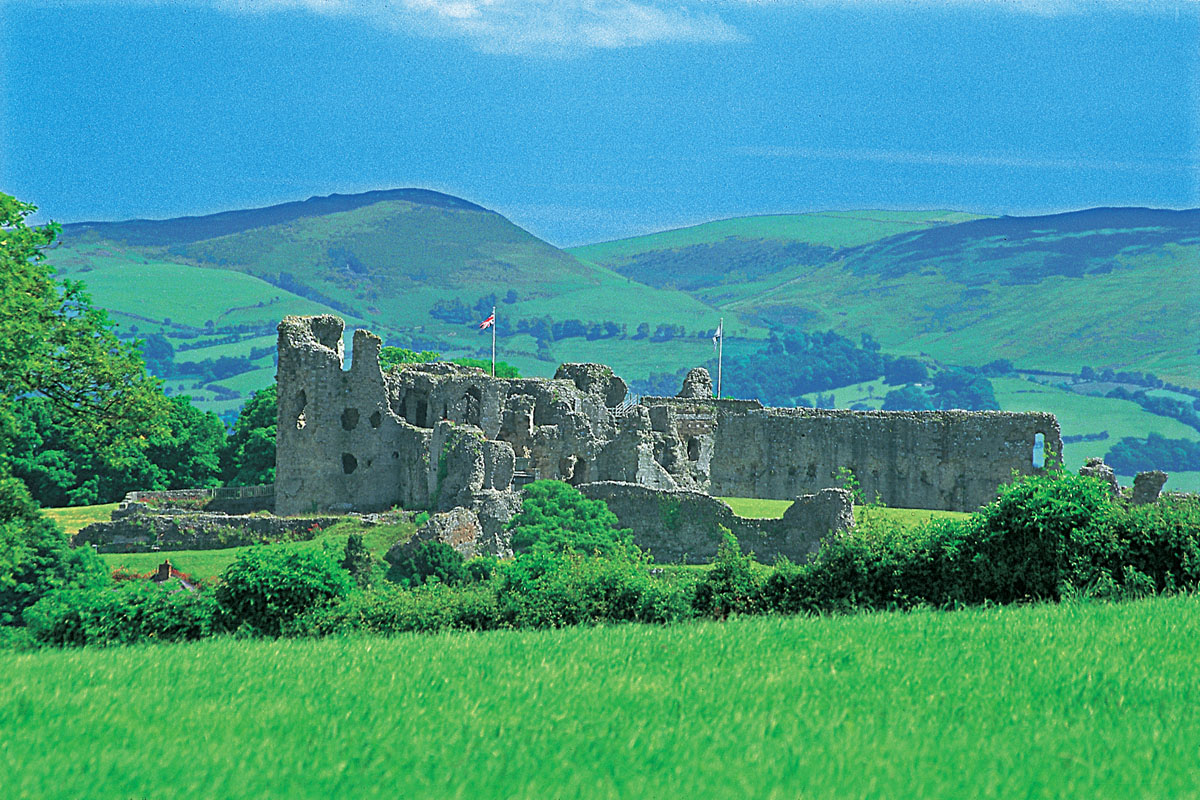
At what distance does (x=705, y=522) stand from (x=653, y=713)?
1094 inches

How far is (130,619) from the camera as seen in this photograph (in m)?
26.7

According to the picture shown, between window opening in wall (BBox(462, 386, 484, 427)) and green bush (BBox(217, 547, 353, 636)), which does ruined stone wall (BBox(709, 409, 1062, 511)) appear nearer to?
window opening in wall (BBox(462, 386, 484, 427))

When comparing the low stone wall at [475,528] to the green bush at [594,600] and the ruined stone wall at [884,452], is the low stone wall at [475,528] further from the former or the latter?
the ruined stone wall at [884,452]

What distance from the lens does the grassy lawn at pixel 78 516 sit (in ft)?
173

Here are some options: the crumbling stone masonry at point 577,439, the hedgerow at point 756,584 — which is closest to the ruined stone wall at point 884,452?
the crumbling stone masonry at point 577,439

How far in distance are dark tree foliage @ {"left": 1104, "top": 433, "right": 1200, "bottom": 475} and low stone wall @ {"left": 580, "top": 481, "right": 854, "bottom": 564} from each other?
100727 mm

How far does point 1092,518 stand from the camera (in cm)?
2516

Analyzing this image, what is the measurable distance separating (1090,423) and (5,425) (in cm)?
13355

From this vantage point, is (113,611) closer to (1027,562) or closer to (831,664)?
(831,664)

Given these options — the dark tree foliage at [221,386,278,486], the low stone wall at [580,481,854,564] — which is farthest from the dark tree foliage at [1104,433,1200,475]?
the low stone wall at [580,481,854,564]

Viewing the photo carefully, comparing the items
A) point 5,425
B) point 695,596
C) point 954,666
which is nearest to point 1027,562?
point 695,596

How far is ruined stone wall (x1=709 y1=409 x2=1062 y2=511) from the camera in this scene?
178 feet

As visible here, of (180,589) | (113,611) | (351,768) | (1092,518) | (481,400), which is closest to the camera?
(351,768)

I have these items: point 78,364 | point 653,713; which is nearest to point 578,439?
point 78,364
